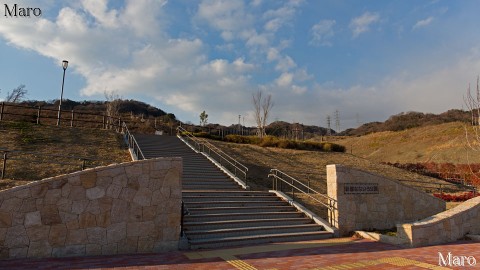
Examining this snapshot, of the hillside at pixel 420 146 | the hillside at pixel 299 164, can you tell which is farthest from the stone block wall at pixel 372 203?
the hillside at pixel 420 146

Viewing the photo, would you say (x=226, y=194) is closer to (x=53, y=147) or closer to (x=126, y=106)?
(x=53, y=147)

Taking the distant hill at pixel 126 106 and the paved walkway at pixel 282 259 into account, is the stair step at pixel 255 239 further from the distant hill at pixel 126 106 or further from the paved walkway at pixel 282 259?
the distant hill at pixel 126 106

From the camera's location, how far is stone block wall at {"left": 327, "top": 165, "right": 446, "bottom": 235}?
1001 centimetres

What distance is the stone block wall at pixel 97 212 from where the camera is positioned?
617 cm

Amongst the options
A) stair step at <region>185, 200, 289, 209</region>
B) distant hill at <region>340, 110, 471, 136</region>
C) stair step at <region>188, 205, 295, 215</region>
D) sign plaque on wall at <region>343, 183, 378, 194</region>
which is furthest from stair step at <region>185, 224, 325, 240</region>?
distant hill at <region>340, 110, 471, 136</region>

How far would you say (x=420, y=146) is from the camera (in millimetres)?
55000

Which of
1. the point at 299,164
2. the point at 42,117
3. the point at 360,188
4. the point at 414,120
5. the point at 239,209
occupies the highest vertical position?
the point at 414,120

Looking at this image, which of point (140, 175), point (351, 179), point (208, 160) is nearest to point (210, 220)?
point (140, 175)

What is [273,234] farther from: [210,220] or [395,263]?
[395,263]

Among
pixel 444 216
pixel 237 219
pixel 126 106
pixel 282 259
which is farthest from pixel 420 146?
pixel 126 106

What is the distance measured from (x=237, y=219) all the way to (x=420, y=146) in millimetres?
54694

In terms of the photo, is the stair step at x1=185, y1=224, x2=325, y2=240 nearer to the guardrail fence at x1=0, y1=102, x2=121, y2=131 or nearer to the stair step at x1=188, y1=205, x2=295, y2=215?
the stair step at x1=188, y1=205, x2=295, y2=215

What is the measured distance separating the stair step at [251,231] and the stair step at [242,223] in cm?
32

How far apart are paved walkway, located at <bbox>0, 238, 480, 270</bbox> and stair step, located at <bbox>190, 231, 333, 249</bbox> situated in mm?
450
